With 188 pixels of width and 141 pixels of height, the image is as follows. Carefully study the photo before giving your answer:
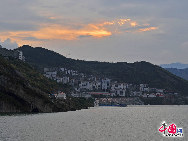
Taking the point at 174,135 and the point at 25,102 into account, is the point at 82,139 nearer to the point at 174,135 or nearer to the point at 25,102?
the point at 174,135

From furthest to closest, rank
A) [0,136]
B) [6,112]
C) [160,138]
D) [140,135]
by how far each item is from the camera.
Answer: [6,112] < [140,135] < [160,138] < [0,136]

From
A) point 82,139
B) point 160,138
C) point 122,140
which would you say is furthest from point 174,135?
point 82,139

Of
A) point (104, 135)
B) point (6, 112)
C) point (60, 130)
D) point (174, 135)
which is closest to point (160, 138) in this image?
point (174, 135)

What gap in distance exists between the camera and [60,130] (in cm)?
11612

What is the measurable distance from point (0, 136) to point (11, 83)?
105514 mm

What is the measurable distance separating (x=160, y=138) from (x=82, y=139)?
2213 centimetres

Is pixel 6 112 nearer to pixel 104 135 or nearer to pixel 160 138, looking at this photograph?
pixel 104 135

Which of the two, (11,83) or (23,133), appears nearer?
(23,133)

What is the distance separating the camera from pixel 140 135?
362 ft

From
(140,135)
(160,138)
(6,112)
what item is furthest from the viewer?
(6,112)

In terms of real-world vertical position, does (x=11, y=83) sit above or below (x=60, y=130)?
above

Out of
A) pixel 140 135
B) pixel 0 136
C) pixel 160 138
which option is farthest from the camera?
pixel 140 135

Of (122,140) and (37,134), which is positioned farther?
(37,134)

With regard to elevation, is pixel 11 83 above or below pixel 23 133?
above
